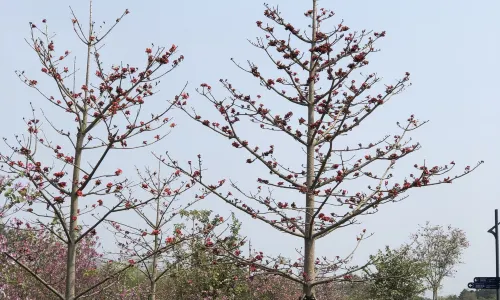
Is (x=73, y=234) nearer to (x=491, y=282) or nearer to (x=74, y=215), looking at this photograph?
(x=74, y=215)

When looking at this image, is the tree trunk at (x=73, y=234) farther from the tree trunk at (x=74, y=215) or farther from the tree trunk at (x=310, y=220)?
the tree trunk at (x=310, y=220)

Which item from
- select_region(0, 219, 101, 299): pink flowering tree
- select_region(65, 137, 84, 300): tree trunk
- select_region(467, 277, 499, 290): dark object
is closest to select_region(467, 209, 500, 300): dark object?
select_region(467, 277, 499, 290): dark object

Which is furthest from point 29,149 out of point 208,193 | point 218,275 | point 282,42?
point 218,275

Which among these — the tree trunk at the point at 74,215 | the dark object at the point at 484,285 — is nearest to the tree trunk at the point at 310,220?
the tree trunk at the point at 74,215

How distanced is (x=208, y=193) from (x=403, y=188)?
3.30 metres

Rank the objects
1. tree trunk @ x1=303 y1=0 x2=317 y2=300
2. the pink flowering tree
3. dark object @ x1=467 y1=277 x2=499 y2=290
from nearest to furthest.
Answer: tree trunk @ x1=303 y1=0 x2=317 y2=300 → the pink flowering tree → dark object @ x1=467 y1=277 x2=499 y2=290

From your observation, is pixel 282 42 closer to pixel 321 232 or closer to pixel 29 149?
pixel 321 232

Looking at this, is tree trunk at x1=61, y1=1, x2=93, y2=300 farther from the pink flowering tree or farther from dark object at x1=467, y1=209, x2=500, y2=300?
dark object at x1=467, y1=209, x2=500, y2=300

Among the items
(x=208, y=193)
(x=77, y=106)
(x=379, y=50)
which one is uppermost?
(x=379, y=50)

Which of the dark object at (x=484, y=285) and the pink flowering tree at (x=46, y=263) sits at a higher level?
the pink flowering tree at (x=46, y=263)

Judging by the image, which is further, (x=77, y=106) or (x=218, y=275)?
(x=218, y=275)

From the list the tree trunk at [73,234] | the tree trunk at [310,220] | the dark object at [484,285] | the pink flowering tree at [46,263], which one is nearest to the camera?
the tree trunk at [73,234]

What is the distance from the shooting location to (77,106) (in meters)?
8.34

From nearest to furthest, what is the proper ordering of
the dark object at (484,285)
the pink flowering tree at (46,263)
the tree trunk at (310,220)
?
the tree trunk at (310,220)
the pink flowering tree at (46,263)
the dark object at (484,285)
